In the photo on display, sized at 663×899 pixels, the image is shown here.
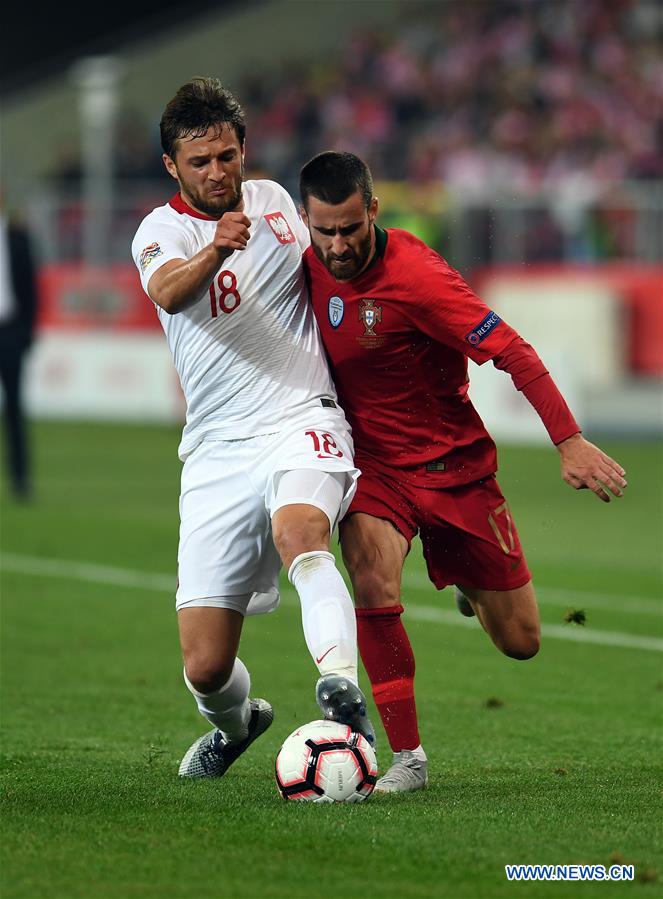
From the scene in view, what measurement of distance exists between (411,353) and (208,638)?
3.80 ft

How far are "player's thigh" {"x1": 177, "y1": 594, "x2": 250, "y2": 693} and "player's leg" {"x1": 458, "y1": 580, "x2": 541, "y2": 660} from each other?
923 millimetres

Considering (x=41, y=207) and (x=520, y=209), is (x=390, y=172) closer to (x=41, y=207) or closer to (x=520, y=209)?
(x=520, y=209)

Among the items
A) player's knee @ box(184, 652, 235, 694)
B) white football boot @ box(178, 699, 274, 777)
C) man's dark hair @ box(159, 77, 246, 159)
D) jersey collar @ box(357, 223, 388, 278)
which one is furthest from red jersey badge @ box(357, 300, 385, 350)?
white football boot @ box(178, 699, 274, 777)

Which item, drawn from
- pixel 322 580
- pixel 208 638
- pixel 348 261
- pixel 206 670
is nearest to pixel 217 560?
pixel 208 638

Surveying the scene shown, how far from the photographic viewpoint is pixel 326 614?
4605 millimetres

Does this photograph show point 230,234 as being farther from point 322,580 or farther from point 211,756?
point 211,756

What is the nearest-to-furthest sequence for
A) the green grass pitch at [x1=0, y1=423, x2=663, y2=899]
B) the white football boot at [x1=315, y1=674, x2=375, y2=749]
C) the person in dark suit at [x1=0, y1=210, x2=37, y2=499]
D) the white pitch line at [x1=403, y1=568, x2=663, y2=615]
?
the green grass pitch at [x1=0, y1=423, x2=663, y2=899]
the white football boot at [x1=315, y1=674, x2=375, y2=749]
the white pitch line at [x1=403, y1=568, x2=663, y2=615]
the person in dark suit at [x1=0, y1=210, x2=37, y2=499]

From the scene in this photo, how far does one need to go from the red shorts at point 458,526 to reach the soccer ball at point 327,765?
3.09 ft

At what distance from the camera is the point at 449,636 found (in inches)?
344

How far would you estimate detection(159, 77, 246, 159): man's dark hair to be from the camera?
196 inches

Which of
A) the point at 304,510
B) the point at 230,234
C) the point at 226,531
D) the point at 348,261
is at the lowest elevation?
the point at 226,531

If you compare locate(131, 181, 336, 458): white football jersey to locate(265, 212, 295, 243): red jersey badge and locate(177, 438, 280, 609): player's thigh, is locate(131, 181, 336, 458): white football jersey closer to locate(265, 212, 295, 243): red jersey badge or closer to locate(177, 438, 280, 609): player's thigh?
locate(265, 212, 295, 243): red jersey badge

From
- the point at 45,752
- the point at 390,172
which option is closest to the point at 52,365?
the point at 390,172

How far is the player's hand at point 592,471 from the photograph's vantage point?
4891 mm
